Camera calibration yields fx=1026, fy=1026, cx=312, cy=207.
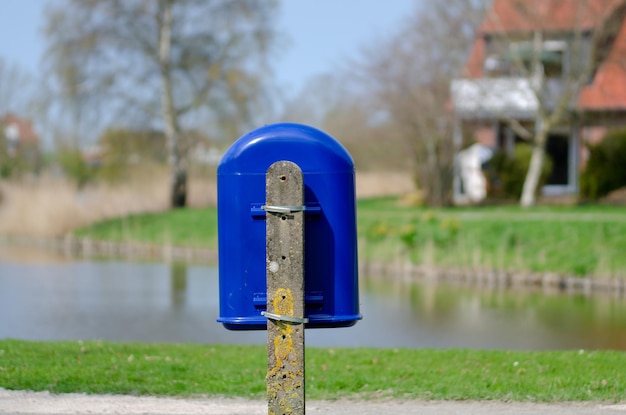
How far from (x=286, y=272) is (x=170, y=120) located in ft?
108

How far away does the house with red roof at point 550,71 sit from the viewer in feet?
96.5

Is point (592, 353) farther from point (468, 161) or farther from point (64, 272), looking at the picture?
point (468, 161)

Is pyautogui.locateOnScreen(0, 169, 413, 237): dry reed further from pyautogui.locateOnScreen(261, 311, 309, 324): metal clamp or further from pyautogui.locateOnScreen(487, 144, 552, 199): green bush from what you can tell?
pyautogui.locateOnScreen(261, 311, 309, 324): metal clamp

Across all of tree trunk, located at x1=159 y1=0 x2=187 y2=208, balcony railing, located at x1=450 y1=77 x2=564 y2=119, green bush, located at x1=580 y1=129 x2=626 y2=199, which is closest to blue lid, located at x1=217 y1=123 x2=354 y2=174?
balcony railing, located at x1=450 y1=77 x2=564 y2=119

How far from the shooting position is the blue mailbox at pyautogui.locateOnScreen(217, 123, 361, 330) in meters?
5.49

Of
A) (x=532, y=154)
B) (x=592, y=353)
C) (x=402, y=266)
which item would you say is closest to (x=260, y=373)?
(x=592, y=353)

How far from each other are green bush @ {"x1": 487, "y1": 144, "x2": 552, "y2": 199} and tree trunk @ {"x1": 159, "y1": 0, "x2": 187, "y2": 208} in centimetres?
1180

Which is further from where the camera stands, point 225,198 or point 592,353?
point 592,353

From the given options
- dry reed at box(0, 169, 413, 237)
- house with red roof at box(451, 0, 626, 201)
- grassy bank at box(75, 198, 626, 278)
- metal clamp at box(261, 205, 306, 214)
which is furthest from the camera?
dry reed at box(0, 169, 413, 237)

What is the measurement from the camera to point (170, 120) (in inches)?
1474

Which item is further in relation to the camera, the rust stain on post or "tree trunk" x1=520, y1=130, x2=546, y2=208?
"tree trunk" x1=520, y1=130, x2=546, y2=208

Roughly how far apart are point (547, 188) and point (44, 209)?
1638cm

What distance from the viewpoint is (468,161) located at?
1313 inches

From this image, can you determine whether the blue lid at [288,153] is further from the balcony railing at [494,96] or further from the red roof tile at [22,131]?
the red roof tile at [22,131]
